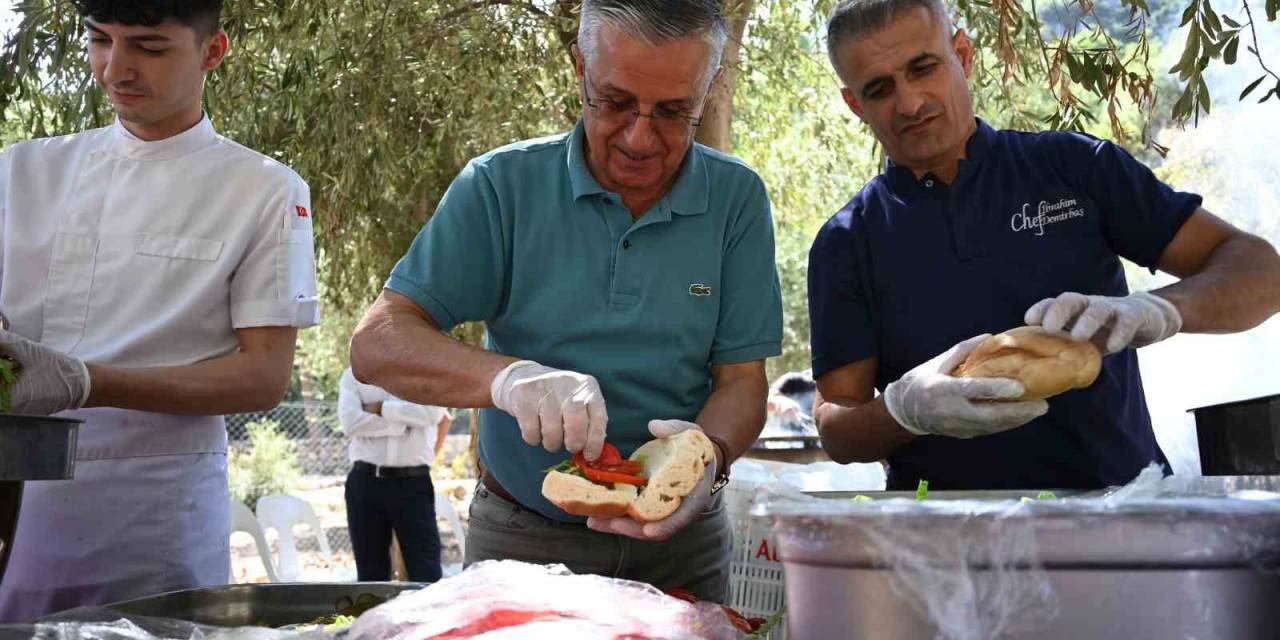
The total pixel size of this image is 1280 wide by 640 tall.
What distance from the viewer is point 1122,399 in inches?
98.7

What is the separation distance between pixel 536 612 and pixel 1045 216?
153cm

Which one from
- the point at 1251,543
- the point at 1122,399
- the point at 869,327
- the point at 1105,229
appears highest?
the point at 1105,229

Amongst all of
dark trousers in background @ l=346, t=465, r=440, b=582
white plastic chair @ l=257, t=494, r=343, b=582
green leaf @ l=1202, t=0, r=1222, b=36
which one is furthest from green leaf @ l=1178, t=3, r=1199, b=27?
white plastic chair @ l=257, t=494, r=343, b=582

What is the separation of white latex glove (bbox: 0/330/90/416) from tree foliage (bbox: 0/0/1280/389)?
2.46 m

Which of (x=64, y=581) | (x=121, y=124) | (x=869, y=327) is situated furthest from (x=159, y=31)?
(x=869, y=327)

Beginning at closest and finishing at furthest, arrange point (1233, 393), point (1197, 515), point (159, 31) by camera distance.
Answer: point (1197, 515)
point (159, 31)
point (1233, 393)

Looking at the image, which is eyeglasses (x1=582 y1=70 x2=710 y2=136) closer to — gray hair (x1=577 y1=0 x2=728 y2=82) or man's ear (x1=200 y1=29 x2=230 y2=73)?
gray hair (x1=577 y1=0 x2=728 y2=82)

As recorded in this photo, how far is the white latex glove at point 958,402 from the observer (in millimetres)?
2055

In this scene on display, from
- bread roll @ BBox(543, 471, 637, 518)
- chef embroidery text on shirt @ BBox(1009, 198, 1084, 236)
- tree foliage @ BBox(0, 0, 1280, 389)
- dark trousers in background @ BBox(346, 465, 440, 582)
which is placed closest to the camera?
bread roll @ BBox(543, 471, 637, 518)

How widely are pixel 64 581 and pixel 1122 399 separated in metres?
2.23

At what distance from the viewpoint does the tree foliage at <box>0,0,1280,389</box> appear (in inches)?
199

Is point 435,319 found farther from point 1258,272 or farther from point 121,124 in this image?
point 1258,272

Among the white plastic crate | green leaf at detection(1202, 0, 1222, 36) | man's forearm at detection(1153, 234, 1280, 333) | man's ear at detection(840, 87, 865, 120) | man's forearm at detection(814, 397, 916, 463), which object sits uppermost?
green leaf at detection(1202, 0, 1222, 36)

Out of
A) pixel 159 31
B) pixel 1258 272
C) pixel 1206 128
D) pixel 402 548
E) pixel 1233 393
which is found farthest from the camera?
pixel 1206 128
